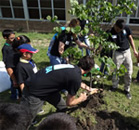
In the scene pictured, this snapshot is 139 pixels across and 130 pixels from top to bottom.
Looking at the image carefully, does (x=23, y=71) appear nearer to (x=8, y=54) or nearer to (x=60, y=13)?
(x=8, y=54)

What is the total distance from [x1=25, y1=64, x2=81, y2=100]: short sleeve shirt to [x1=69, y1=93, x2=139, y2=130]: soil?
89 centimetres

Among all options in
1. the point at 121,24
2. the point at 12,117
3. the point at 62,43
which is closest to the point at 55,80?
the point at 12,117

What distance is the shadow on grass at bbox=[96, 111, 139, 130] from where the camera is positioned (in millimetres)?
2422

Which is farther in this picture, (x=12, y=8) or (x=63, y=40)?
(x=12, y=8)

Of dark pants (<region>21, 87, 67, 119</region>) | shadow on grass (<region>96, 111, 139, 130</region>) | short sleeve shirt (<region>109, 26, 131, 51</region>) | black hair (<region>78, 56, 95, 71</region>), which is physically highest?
short sleeve shirt (<region>109, 26, 131, 51</region>)

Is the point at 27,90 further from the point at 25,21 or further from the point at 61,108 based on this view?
the point at 25,21

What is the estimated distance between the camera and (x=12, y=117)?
1001 millimetres

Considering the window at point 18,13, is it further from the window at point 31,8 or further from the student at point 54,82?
the student at point 54,82

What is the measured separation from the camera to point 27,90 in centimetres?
194

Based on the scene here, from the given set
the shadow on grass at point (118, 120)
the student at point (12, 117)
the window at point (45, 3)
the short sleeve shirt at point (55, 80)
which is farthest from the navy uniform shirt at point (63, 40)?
the window at point (45, 3)

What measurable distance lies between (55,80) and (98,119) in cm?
128

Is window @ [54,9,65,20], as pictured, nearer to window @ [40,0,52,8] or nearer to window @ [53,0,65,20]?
window @ [53,0,65,20]

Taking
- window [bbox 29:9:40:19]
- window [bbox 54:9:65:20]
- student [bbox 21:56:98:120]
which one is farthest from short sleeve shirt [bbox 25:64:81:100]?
window [bbox 29:9:40:19]

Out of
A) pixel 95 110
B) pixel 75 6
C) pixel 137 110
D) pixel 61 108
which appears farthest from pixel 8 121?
pixel 137 110
